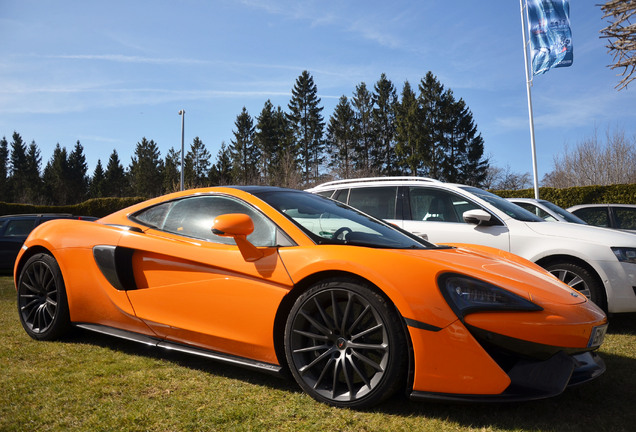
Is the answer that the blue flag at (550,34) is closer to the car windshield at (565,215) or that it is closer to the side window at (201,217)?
the car windshield at (565,215)

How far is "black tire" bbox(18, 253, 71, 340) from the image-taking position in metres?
3.75

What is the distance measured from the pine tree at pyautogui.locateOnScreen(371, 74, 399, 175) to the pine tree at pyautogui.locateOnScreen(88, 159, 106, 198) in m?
44.9

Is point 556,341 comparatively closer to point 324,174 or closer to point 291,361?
point 291,361

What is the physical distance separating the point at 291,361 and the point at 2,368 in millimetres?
2086

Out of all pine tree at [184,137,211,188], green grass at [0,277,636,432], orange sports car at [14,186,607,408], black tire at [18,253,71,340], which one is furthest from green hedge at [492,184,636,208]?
pine tree at [184,137,211,188]

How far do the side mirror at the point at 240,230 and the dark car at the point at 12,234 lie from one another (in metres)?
8.84

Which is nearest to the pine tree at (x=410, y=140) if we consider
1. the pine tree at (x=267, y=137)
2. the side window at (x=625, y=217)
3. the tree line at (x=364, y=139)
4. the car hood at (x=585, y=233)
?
the tree line at (x=364, y=139)

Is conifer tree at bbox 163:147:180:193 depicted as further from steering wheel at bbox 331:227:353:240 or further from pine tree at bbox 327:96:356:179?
steering wheel at bbox 331:227:353:240

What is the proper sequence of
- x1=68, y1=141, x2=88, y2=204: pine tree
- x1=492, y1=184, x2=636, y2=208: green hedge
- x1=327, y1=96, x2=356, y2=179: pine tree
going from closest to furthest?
x1=492, y1=184, x2=636, y2=208: green hedge, x1=327, y1=96, x2=356, y2=179: pine tree, x1=68, y1=141, x2=88, y2=204: pine tree

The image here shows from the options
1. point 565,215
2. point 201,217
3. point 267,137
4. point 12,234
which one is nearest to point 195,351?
point 201,217

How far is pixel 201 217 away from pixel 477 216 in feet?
10.5

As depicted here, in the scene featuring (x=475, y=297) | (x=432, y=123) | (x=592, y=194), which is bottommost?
(x=475, y=297)

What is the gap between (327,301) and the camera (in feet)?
8.38

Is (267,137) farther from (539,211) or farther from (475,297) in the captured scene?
(475,297)
